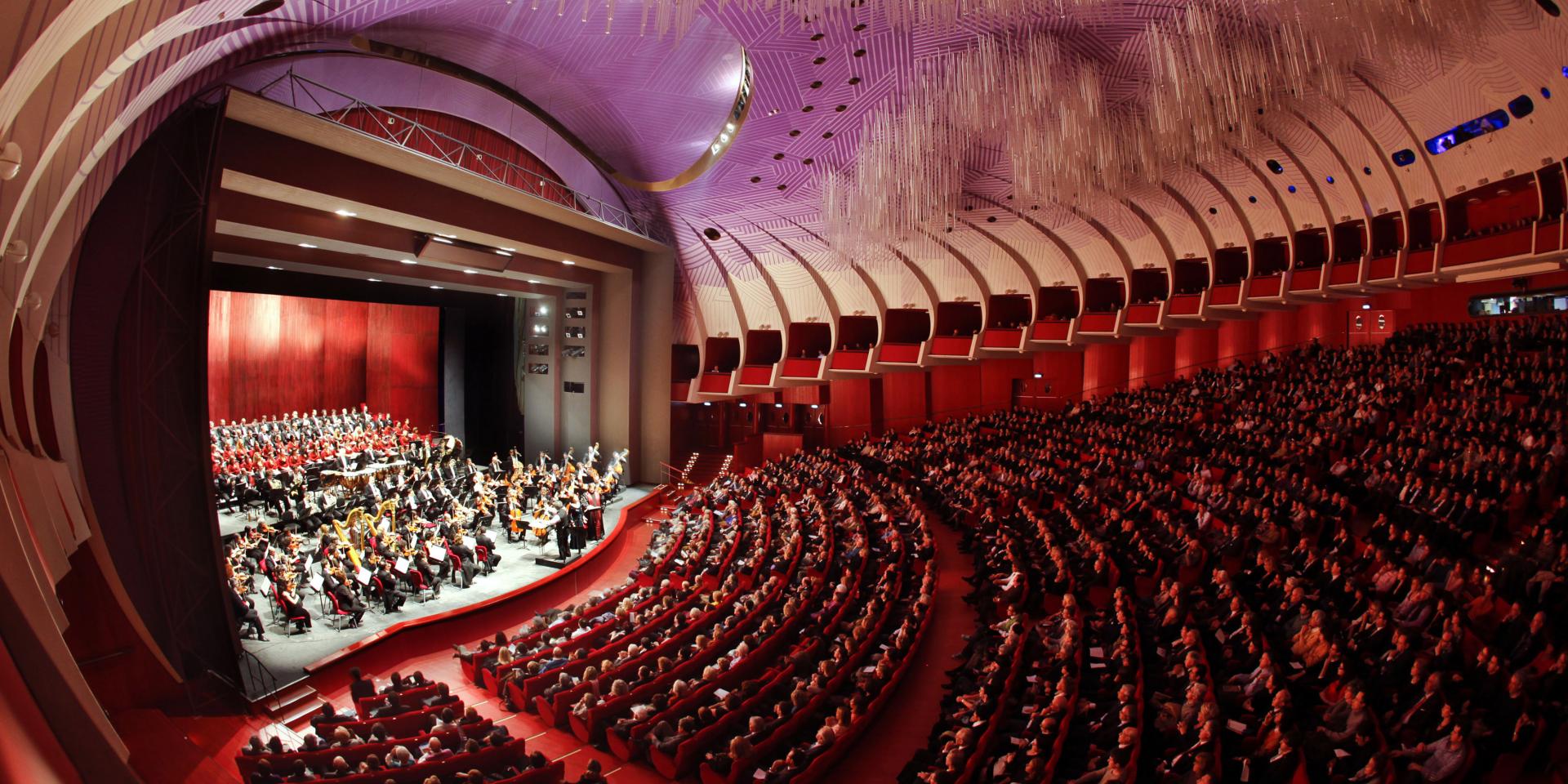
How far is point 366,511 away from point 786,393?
32.4 feet

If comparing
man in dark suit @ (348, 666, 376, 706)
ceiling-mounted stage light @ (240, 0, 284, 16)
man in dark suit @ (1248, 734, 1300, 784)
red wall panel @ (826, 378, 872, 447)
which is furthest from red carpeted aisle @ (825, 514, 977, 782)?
red wall panel @ (826, 378, 872, 447)

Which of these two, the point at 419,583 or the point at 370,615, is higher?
the point at 419,583

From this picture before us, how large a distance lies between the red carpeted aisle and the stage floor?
5.14m

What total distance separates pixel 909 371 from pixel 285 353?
45.1ft

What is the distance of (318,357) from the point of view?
59.3 ft

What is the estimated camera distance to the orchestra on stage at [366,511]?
8.90m

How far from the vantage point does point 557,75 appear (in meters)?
11.9

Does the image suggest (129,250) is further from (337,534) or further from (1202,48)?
(1202,48)

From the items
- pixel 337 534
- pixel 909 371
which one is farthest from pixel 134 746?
pixel 909 371

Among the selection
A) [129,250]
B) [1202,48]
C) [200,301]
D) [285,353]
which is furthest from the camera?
[285,353]

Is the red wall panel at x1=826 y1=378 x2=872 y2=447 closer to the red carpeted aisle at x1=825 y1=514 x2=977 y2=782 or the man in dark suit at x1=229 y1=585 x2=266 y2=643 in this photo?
the red carpeted aisle at x1=825 y1=514 x2=977 y2=782

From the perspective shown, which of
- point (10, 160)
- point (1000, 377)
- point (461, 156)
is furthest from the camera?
point (1000, 377)

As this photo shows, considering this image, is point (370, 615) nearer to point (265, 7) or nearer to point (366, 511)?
point (366, 511)

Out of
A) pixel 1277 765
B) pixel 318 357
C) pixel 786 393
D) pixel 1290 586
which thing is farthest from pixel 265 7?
pixel 786 393
